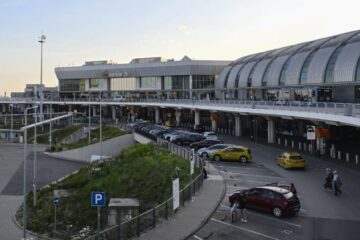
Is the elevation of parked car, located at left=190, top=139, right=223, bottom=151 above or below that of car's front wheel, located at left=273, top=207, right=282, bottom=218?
above

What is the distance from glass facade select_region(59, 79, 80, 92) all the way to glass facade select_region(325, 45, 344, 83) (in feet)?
303

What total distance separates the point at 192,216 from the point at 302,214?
5.59 meters

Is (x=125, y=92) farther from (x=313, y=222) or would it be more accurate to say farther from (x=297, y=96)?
(x=313, y=222)

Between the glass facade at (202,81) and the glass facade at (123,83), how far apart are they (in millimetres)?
18950

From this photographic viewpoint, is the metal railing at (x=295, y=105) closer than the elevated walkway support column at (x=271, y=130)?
Yes

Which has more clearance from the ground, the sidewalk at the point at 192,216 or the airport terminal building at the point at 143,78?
the airport terminal building at the point at 143,78

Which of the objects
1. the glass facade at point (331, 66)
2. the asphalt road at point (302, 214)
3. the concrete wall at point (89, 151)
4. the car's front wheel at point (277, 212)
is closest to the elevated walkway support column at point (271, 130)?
the glass facade at point (331, 66)

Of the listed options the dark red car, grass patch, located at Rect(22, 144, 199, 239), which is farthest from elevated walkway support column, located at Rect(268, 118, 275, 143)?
the dark red car

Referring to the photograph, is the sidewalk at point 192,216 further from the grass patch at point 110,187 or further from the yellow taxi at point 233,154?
the yellow taxi at point 233,154

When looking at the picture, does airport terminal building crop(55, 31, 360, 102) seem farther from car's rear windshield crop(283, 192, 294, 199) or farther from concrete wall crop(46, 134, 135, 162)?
car's rear windshield crop(283, 192, 294, 199)

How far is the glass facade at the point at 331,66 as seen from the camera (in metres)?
57.1

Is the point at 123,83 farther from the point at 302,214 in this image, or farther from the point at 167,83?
the point at 302,214

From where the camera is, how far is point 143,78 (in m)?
123

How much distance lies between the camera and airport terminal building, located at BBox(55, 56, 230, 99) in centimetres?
11294
